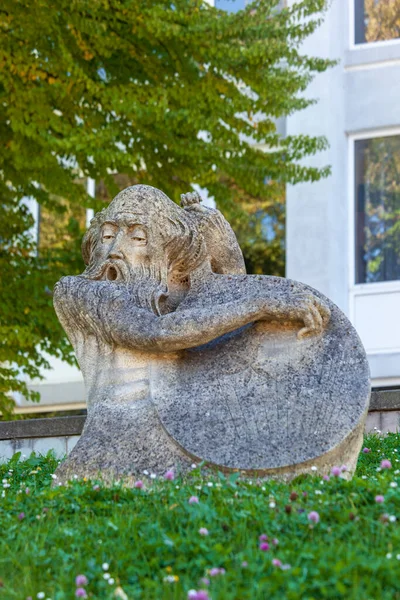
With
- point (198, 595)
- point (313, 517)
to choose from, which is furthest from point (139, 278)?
point (198, 595)

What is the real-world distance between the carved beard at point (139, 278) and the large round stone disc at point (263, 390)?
0.18 metres

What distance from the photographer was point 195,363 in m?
6.52

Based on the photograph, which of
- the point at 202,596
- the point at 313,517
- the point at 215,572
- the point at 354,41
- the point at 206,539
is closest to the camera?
the point at 202,596

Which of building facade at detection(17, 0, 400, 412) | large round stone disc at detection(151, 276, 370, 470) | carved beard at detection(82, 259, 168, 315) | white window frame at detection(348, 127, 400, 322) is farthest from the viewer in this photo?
building facade at detection(17, 0, 400, 412)

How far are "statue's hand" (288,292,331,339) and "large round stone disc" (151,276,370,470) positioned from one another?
0.06 meters

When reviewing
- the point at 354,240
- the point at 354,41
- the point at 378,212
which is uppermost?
the point at 354,41

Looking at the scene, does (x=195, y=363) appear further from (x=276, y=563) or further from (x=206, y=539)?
(x=276, y=563)

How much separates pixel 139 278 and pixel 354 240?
34.8ft

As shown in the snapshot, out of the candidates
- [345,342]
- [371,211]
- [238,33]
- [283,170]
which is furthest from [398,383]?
[345,342]

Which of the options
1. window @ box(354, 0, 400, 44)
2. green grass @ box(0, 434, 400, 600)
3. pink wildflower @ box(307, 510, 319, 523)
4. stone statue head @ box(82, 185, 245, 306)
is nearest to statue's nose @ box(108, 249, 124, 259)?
stone statue head @ box(82, 185, 245, 306)

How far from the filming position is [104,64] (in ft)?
37.6

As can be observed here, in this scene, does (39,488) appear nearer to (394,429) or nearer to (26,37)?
(394,429)

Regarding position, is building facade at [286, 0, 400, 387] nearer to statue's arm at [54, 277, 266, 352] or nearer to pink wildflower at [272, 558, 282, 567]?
statue's arm at [54, 277, 266, 352]

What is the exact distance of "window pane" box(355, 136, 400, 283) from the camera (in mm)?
16734
